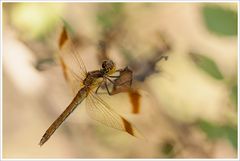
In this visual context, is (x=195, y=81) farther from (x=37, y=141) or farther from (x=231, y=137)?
(x=37, y=141)

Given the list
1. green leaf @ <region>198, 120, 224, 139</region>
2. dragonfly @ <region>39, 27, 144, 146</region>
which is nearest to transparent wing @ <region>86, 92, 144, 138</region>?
dragonfly @ <region>39, 27, 144, 146</region>

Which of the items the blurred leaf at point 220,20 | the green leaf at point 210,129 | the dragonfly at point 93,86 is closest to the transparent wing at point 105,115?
the dragonfly at point 93,86

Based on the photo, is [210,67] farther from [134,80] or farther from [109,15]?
[109,15]

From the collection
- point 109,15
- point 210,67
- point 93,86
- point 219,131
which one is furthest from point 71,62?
point 219,131

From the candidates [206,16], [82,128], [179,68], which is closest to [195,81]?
[179,68]

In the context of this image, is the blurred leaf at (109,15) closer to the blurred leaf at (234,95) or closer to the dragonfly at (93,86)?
the dragonfly at (93,86)
